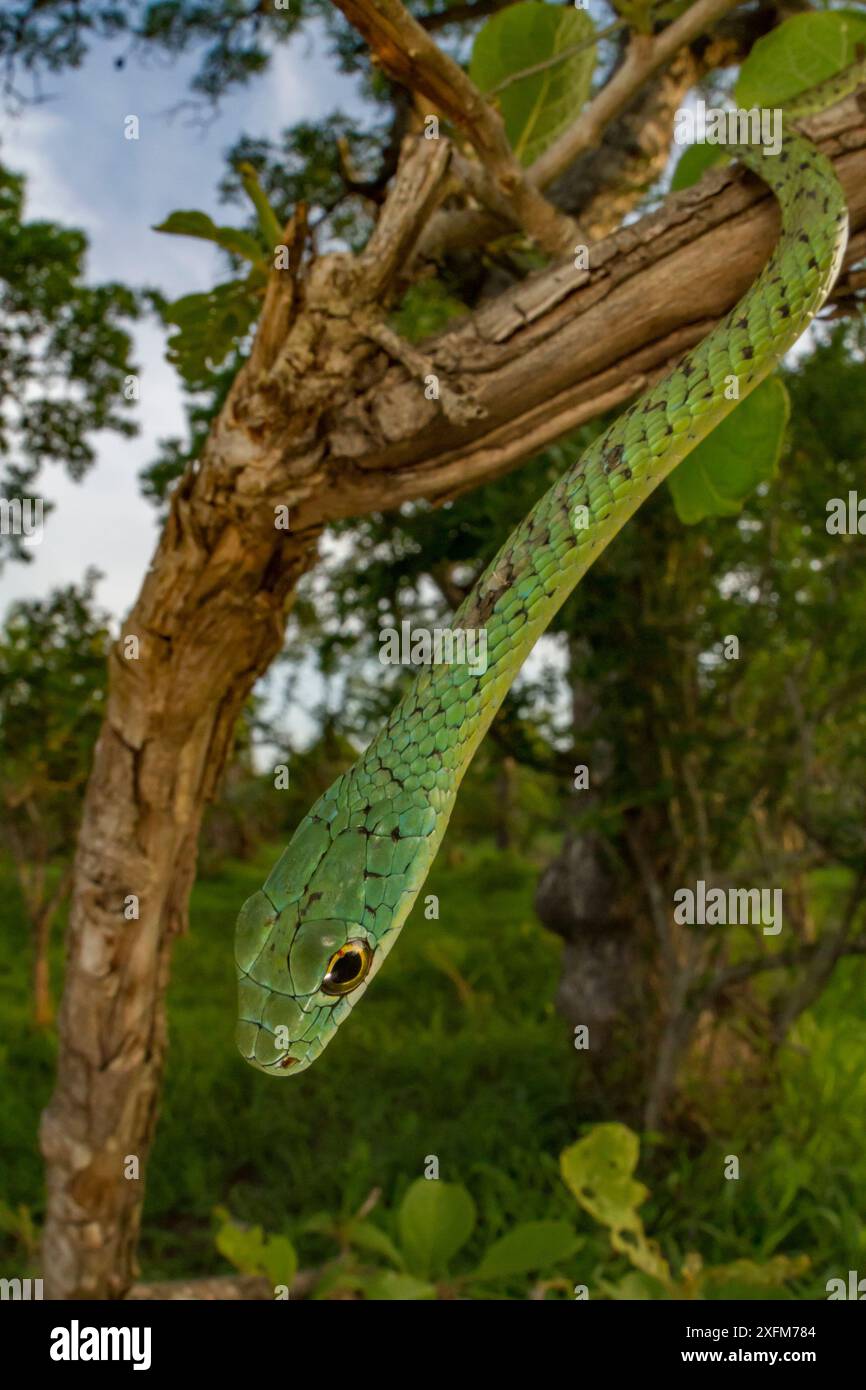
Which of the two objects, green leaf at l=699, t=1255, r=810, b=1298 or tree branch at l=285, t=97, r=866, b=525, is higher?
tree branch at l=285, t=97, r=866, b=525

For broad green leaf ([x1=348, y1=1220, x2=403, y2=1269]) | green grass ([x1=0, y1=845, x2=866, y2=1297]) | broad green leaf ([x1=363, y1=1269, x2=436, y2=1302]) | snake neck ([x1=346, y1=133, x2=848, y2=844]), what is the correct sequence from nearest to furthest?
snake neck ([x1=346, y1=133, x2=848, y2=844]) < broad green leaf ([x1=363, y1=1269, x2=436, y2=1302]) < broad green leaf ([x1=348, y1=1220, x2=403, y2=1269]) < green grass ([x1=0, y1=845, x2=866, y2=1297])

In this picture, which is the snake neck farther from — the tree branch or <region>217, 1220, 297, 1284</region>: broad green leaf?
<region>217, 1220, 297, 1284</region>: broad green leaf

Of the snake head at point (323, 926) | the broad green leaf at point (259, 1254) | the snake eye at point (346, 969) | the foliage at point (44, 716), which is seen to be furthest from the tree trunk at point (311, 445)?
the foliage at point (44, 716)

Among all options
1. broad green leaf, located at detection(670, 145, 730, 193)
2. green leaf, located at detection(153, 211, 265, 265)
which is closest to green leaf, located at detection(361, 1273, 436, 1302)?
green leaf, located at detection(153, 211, 265, 265)

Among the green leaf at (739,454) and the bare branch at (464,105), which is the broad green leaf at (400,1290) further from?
the bare branch at (464,105)

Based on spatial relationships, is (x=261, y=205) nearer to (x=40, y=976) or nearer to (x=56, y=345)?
(x=56, y=345)

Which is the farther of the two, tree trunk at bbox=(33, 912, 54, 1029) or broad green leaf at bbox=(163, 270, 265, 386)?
tree trunk at bbox=(33, 912, 54, 1029)

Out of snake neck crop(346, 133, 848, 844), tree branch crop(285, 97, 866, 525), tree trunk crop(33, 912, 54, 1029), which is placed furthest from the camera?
tree trunk crop(33, 912, 54, 1029)

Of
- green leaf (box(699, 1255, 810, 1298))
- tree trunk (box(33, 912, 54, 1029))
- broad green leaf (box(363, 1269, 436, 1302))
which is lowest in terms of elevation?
green leaf (box(699, 1255, 810, 1298))
